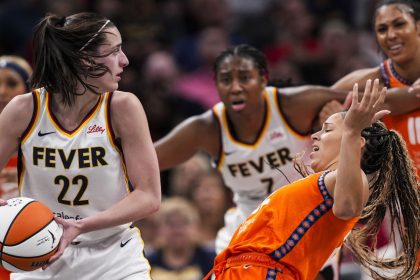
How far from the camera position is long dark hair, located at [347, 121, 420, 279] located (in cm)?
462

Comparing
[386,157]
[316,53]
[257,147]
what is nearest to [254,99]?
[257,147]

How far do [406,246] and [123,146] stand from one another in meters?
1.57

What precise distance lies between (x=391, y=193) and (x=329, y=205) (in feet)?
1.59

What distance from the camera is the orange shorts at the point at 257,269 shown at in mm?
4441

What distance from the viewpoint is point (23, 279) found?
472 cm

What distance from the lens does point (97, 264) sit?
4.68m

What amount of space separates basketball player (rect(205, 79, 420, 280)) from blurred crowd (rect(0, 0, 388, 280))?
409cm

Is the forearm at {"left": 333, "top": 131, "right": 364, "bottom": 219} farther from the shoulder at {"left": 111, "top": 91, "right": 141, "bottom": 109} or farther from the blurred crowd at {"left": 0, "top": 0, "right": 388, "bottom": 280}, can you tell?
the blurred crowd at {"left": 0, "top": 0, "right": 388, "bottom": 280}

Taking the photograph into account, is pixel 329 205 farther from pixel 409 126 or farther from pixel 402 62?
pixel 402 62

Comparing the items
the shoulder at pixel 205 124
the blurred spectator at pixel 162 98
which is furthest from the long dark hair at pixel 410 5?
the blurred spectator at pixel 162 98

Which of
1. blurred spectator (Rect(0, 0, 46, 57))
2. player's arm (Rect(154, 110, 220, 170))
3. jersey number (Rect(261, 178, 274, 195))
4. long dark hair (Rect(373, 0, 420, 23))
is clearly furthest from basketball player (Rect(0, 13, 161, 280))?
blurred spectator (Rect(0, 0, 46, 57))

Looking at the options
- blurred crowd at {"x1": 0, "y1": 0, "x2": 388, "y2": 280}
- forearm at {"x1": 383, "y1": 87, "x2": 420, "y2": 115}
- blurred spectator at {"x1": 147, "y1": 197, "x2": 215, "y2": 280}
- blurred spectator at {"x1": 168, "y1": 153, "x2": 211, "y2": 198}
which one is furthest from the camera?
blurred crowd at {"x1": 0, "y1": 0, "x2": 388, "y2": 280}

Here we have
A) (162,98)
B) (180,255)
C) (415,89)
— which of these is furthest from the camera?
(162,98)

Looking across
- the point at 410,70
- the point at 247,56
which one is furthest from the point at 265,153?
the point at 410,70
